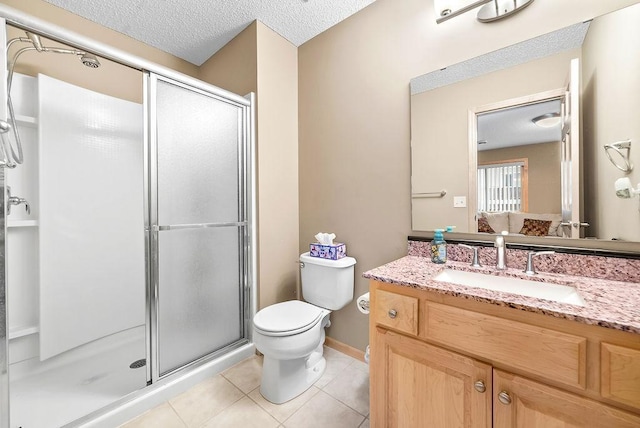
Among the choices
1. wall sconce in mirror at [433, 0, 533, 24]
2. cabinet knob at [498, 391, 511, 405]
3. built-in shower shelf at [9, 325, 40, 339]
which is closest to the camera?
cabinet knob at [498, 391, 511, 405]

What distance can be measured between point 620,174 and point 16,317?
325 centimetres

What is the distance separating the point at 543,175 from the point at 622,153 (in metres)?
0.25

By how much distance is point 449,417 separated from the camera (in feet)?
3.07

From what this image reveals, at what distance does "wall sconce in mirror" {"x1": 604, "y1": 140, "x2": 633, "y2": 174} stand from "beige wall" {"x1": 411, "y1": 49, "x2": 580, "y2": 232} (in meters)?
0.39

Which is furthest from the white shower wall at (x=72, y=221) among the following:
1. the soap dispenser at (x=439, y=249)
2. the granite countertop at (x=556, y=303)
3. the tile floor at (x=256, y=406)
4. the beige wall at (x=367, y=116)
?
the soap dispenser at (x=439, y=249)

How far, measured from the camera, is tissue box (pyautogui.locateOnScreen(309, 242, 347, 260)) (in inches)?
70.3

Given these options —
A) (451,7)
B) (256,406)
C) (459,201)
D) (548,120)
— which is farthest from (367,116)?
(256,406)

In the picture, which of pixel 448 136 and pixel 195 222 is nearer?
pixel 448 136

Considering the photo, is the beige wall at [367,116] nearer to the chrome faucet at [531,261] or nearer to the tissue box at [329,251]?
the tissue box at [329,251]

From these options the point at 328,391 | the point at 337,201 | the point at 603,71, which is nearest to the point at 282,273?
the point at 337,201

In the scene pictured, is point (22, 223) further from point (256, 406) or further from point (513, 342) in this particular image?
point (513, 342)

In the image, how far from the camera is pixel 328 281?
69.3 inches

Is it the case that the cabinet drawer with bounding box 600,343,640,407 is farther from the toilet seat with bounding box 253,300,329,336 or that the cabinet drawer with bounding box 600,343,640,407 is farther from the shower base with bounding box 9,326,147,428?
the shower base with bounding box 9,326,147,428

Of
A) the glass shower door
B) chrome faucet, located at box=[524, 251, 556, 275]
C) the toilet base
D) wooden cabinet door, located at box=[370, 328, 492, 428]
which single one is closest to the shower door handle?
the glass shower door
